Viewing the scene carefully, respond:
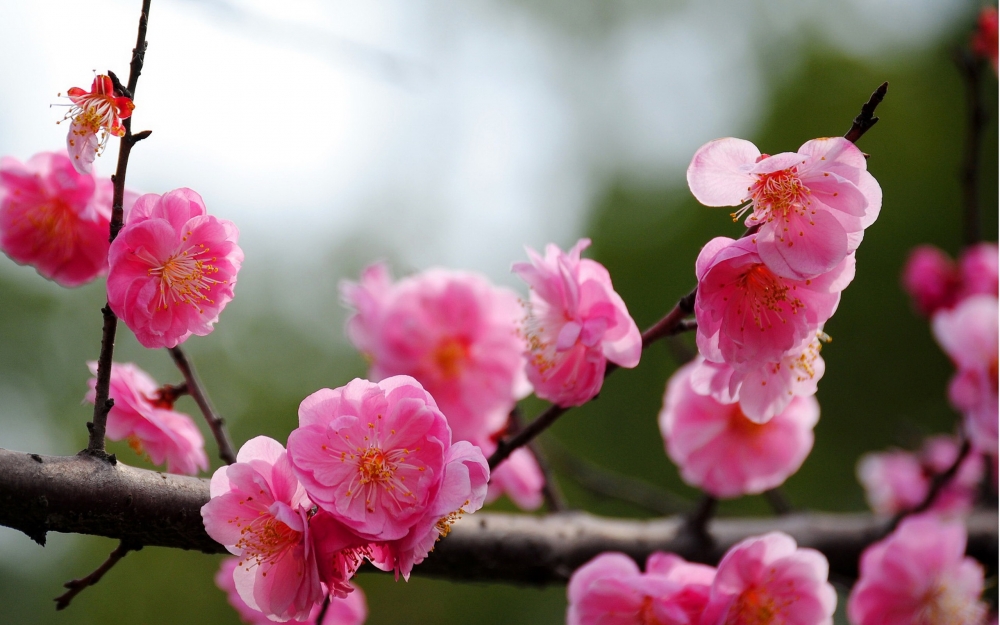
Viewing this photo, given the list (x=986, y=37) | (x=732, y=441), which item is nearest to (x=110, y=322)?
(x=732, y=441)

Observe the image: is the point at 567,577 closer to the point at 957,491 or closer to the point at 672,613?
the point at 672,613

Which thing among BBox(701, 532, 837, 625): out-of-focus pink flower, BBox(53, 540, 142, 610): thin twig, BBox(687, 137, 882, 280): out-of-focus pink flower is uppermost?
BBox(687, 137, 882, 280): out-of-focus pink flower

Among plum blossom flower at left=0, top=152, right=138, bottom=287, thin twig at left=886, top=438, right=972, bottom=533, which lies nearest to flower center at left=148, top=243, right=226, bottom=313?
plum blossom flower at left=0, top=152, right=138, bottom=287

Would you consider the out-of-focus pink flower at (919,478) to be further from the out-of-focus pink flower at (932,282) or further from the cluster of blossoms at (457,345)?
the cluster of blossoms at (457,345)

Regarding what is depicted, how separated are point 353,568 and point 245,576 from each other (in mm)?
106


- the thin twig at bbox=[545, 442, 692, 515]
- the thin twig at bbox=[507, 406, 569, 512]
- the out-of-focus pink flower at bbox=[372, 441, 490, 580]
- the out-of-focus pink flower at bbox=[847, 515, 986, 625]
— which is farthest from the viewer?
the thin twig at bbox=[545, 442, 692, 515]

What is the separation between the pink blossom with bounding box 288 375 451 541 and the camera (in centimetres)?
65

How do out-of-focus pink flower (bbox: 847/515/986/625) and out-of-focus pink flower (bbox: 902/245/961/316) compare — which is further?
out-of-focus pink flower (bbox: 902/245/961/316)

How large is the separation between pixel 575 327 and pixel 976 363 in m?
0.90

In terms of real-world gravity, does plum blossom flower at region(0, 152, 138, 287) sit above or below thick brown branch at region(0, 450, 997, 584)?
above

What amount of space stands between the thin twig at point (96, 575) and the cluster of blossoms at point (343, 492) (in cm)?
12

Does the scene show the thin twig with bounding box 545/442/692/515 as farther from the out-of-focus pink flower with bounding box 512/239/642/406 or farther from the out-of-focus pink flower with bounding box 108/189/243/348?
the out-of-focus pink flower with bounding box 108/189/243/348

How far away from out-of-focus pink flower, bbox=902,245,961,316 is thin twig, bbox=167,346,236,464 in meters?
1.76

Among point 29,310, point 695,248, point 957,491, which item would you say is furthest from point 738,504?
point 29,310
